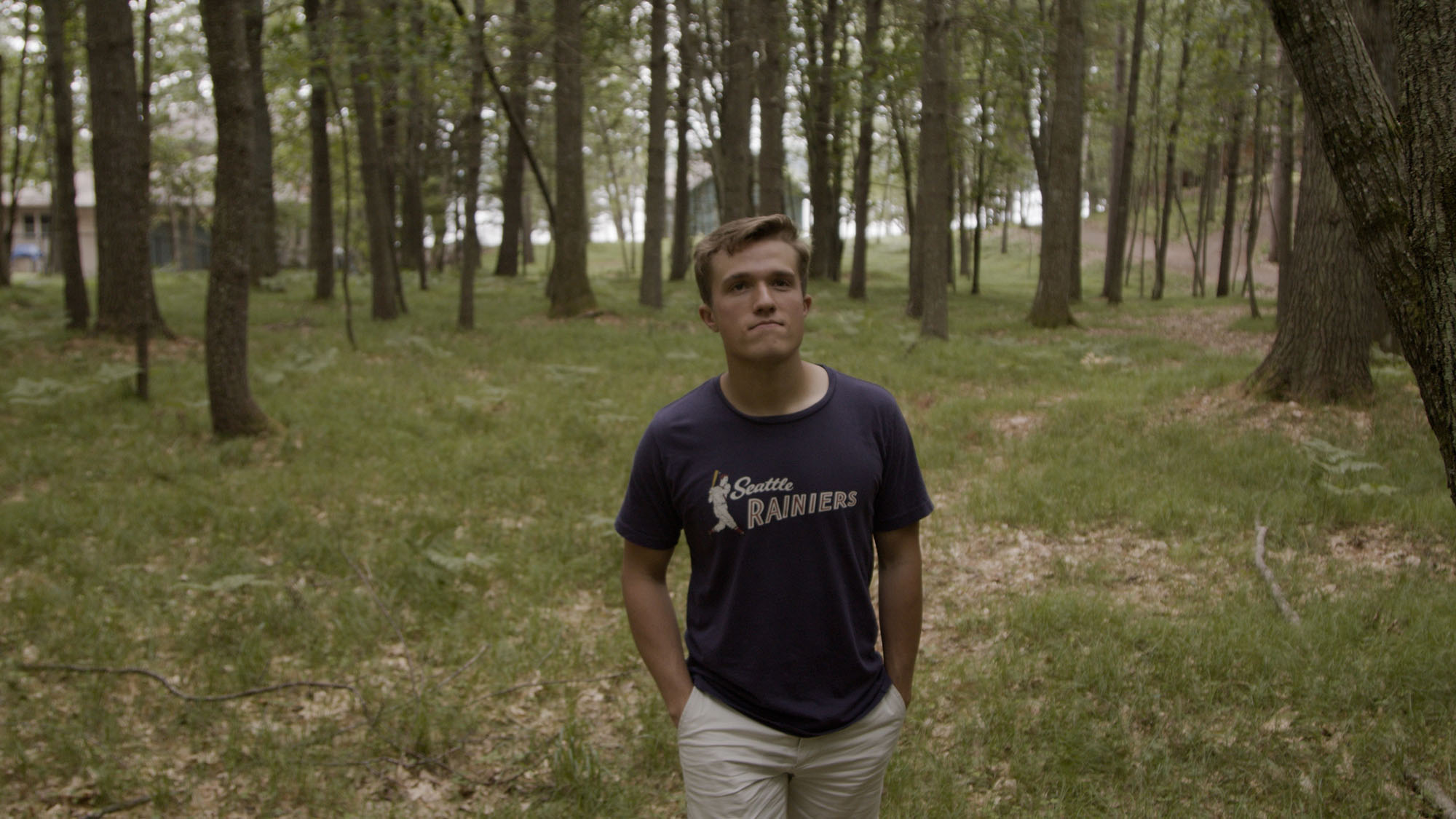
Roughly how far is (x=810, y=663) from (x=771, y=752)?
0.73 ft

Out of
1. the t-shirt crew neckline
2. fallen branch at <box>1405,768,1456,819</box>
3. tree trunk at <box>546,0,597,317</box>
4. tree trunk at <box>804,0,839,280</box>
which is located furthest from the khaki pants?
tree trunk at <box>804,0,839,280</box>

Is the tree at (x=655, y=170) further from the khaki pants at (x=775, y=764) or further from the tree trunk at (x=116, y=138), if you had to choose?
the khaki pants at (x=775, y=764)

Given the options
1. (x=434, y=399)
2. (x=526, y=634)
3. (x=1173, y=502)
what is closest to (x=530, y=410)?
(x=434, y=399)

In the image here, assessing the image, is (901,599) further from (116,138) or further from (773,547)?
(116,138)

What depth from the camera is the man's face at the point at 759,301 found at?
2373 mm

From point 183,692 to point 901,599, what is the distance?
14.0ft

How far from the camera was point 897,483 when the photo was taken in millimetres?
2533

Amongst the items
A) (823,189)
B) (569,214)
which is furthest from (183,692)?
(823,189)

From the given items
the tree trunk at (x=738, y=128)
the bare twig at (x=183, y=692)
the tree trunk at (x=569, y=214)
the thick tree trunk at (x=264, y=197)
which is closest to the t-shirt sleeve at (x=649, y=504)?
the bare twig at (x=183, y=692)

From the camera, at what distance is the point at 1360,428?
28.1ft

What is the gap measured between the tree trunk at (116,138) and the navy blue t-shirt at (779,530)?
1138cm

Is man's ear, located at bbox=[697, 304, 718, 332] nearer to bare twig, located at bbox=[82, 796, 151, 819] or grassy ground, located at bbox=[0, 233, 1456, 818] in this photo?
grassy ground, located at bbox=[0, 233, 1456, 818]

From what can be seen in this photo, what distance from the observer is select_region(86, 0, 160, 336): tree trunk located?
39.8 ft

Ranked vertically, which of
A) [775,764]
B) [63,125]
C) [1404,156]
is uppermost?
[63,125]
